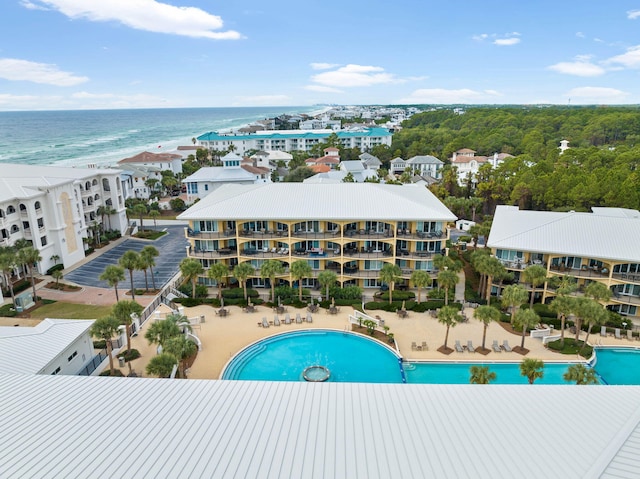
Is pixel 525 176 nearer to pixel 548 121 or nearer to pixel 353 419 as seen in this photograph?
pixel 353 419

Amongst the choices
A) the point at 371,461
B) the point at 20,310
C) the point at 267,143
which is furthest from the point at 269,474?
the point at 267,143

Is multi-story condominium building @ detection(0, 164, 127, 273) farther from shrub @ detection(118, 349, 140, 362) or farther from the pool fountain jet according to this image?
the pool fountain jet

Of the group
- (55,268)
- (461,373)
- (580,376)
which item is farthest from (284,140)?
(580,376)

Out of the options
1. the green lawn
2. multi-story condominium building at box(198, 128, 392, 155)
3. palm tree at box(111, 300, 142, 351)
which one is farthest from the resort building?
multi-story condominium building at box(198, 128, 392, 155)

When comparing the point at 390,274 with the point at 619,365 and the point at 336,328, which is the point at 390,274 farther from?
the point at 619,365

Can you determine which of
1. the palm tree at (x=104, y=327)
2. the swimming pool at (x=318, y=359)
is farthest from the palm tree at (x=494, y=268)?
the palm tree at (x=104, y=327)

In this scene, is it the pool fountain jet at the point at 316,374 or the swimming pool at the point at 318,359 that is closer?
the pool fountain jet at the point at 316,374

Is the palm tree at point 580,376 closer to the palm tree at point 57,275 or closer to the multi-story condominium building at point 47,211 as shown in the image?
the palm tree at point 57,275
